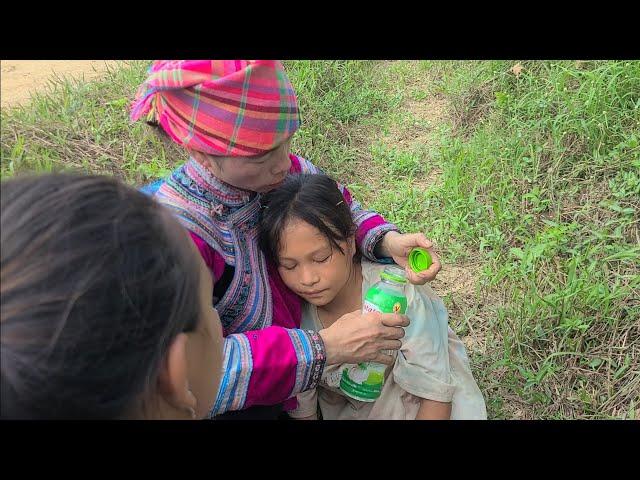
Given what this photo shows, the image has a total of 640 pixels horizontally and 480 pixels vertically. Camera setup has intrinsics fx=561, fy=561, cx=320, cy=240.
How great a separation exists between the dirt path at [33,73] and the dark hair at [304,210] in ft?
10.7

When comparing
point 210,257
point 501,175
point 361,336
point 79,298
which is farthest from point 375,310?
point 501,175

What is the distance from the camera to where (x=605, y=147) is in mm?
3332

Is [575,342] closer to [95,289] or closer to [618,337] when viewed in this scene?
[618,337]

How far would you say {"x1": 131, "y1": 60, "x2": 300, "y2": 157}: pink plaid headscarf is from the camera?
1.62m

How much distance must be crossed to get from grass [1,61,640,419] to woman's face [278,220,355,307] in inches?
45.3

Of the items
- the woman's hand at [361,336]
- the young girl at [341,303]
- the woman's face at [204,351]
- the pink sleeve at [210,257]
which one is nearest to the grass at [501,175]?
the young girl at [341,303]

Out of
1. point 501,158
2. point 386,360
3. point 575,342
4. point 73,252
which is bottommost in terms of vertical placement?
point 575,342

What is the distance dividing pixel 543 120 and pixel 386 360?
243 cm

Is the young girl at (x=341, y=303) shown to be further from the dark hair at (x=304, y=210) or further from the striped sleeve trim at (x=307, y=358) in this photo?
the striped sleeve trim at (x=307, y=358)

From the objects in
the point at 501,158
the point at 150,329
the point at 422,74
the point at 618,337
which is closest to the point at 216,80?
the point at 150,329

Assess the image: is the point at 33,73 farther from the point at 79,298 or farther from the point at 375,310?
the point at 79,298

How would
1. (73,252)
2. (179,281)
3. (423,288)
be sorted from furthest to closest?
(423,288)
(179,281)
(73,252)

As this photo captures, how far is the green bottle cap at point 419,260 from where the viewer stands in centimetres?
204

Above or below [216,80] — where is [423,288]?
below
